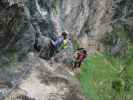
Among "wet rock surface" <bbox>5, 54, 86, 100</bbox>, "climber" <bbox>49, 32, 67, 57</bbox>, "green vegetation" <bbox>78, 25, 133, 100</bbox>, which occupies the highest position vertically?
"climber" <bbox>49, 32, 67, 57</bbox>

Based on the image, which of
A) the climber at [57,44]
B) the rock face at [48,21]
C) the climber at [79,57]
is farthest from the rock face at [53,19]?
the climber at [79,57]

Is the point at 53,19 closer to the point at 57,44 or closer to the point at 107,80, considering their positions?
the point at 57,44

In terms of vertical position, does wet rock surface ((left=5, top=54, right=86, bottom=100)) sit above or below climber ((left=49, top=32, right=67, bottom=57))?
below

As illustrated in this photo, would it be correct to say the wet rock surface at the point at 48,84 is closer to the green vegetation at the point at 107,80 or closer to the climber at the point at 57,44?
the green vegetation at the point at 107,80

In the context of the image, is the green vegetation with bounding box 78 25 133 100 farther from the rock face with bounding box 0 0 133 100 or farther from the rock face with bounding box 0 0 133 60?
the rock face with bounding box 0 0 133 60

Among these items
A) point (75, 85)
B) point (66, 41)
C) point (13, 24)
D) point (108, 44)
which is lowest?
point (108, 44)

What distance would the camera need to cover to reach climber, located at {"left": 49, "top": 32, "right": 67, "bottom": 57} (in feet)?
71.4

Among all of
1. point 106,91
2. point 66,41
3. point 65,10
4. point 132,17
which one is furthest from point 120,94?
point 132,17

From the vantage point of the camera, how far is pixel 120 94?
1883 cm

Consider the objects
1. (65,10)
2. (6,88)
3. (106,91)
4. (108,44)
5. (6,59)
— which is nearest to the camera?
(6,88)

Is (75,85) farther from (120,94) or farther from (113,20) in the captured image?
(113,20)

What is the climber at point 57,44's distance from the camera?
21766 millimetres

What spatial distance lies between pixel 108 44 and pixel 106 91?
61.2 ft

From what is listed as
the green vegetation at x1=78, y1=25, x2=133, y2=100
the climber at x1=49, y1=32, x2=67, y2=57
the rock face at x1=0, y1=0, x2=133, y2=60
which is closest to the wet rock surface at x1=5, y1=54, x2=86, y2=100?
the green vegetation at x1=78, y1=25, x2=133, y2=100
